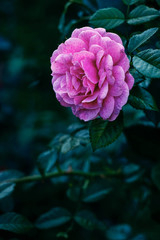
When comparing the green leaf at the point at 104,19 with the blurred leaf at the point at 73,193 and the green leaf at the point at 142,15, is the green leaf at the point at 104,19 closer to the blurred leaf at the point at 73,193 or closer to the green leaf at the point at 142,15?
the green leaf at the point at 142,15

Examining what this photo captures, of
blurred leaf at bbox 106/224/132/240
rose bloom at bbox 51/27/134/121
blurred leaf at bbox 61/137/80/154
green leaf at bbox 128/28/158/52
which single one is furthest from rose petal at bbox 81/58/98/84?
blurred leaf at bbox 106/224/132/240

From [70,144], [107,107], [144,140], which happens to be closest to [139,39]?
[107,107]

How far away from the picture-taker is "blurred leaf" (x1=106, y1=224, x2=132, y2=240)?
1232 mm

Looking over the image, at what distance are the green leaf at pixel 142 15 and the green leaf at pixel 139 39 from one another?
0.08 m

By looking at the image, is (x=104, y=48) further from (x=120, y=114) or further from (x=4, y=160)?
(x=4, y=160)

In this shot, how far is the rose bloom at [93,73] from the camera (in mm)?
694

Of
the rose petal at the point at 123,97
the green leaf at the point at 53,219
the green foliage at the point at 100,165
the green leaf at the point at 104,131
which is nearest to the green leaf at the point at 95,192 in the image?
the green foliage at the point at 100,165

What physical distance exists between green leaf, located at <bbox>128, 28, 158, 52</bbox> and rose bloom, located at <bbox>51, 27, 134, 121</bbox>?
39 millimetres

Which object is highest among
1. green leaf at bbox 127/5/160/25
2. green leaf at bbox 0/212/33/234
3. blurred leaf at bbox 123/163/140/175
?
green leaf at bbox 127/5/160/25

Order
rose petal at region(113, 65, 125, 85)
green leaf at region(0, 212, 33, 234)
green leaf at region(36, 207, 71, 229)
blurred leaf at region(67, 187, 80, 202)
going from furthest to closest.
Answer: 1. blurred leaf at region(67, 187, 80, 202)
2. green leaf at region(36, 207, 71, 229)
3. green leaf at region(0, 212, 33, 234)
4. rose petal at region(113, 65, 125, 85)

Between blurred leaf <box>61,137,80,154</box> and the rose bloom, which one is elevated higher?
the rose bloom

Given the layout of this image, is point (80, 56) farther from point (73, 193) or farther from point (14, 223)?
point (73, 193)

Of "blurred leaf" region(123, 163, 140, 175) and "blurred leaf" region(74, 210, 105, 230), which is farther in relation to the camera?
"blurred leaf" region(123, 163, 140, 175)

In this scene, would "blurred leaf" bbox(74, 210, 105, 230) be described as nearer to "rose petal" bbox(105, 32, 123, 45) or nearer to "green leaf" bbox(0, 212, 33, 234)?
"green leaf" bbox(0, 212, 33, 234)
